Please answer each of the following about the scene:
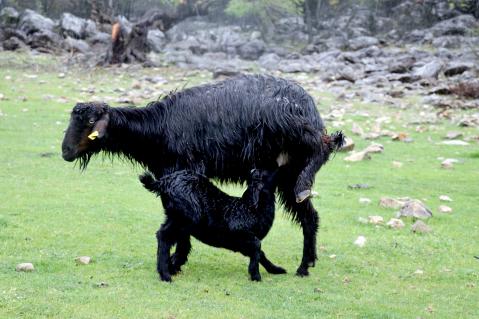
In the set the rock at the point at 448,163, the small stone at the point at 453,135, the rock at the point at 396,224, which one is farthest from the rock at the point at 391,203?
the small stone at the point at 453,135

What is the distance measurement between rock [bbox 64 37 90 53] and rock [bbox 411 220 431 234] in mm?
20512

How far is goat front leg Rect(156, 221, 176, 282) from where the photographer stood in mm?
6160

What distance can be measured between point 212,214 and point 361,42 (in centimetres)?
2824

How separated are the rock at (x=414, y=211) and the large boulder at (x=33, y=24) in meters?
22.0

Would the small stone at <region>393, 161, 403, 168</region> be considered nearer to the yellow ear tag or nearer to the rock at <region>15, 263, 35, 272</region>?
the yellow ear tag

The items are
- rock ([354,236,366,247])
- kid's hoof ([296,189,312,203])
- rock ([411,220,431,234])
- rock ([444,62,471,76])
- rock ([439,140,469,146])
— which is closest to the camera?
kid's hoof ([296,189,312,203])

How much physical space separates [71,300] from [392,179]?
736cm

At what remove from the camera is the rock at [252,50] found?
1303 inches

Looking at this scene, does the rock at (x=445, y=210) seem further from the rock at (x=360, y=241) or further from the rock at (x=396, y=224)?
the rock at (x=360, y=241)

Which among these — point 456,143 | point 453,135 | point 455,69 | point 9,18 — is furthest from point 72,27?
point 456,143

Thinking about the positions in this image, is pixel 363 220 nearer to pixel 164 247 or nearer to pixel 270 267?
pixel 270 267

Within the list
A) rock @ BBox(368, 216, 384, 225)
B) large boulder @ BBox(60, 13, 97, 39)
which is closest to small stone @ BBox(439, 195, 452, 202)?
rock @ BBox(368, 216, 384, 225)

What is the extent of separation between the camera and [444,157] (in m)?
13.6

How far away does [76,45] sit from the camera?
27.3 meters
